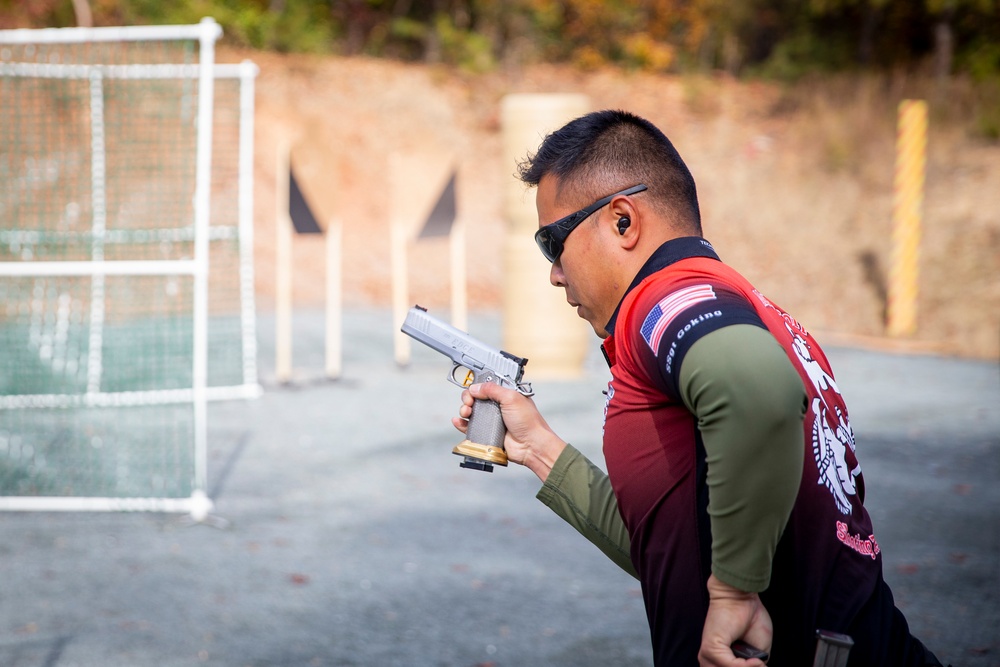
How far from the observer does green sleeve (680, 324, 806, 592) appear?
1549 mm

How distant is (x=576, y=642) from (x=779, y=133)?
2187 cm

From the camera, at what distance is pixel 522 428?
6.93ft

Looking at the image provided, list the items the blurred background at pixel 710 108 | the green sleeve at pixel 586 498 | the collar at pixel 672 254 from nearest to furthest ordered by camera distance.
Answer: the collar at pixel 672 254
the green sleeve at pixel 586 498
the blurred background at pixel 710 108

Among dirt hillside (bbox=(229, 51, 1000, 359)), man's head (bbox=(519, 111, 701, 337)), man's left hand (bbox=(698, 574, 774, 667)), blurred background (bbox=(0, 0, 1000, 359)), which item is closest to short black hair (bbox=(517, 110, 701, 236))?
man's head (bbox=(519, 111, 701, 337))

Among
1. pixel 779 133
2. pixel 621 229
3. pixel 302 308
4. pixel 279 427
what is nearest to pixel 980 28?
pixel 779 133

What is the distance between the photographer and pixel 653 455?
180 cm

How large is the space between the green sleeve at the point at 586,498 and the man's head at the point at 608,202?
35cm

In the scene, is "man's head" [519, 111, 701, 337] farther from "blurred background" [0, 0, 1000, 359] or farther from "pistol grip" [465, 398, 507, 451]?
"blurred background" [0, 0, 1000, 359]

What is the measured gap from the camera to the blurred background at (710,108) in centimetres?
1802

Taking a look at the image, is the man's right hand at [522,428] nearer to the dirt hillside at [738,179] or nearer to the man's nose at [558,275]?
the man's nose at [558,275]

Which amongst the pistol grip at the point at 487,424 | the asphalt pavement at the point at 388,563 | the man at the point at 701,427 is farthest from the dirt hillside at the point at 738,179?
the man at the point at 701,427

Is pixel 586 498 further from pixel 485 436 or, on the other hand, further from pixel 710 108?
pixel 710 108

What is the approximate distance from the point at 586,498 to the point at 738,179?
2101 cm

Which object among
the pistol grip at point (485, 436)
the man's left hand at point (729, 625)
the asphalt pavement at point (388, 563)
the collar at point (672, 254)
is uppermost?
the collar at point (672, 254)
